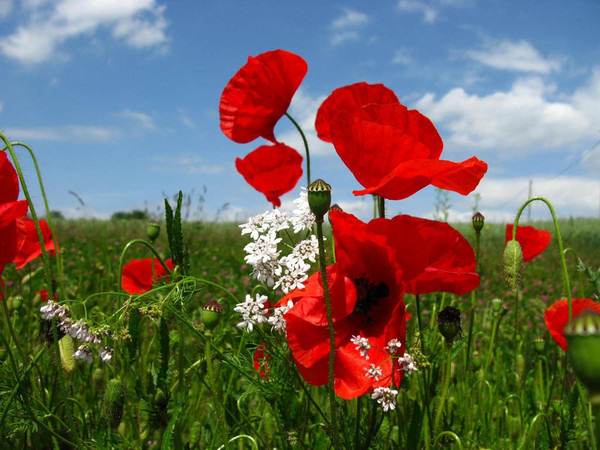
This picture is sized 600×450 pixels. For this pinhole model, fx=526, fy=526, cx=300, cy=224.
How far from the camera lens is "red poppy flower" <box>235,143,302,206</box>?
1824 mm

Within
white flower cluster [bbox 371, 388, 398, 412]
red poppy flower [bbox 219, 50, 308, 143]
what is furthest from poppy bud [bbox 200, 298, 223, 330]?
red poppy flower [bbox 219, 50, 308, 143]

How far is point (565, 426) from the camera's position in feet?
4.72

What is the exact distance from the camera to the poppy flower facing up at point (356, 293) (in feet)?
2.98

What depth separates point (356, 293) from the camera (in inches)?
37.4

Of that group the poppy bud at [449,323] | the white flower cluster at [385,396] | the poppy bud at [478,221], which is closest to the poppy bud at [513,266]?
the poppy bud at [449,323]

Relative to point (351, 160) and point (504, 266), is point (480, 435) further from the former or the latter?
point (351, 160)

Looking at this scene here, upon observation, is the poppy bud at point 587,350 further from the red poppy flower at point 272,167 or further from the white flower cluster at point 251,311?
the red poppy flower at point 272,167

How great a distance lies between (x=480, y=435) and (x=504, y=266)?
0.75m

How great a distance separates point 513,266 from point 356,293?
0.44m

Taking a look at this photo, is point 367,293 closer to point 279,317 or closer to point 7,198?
point 279,317

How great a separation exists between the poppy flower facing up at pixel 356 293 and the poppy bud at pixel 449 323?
4.8 inches

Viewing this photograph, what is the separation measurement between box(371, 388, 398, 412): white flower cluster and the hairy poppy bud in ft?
1.91

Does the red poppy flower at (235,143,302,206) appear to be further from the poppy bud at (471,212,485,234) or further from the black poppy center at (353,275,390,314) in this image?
the black poppy center at (353,275,390,314)

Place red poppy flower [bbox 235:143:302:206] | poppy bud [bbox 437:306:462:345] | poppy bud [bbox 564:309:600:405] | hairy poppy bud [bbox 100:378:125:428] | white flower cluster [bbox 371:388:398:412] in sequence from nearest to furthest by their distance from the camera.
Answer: poppy bud [bbox 564:309:600:405] → white flower cluster [bbox 371:388:398:412] → poppy bud [bbox 437:306:462:345] → hairy poppy bud [bbox 100:378:125:428] → red poppy flower [bbox 235:143:302:206]
